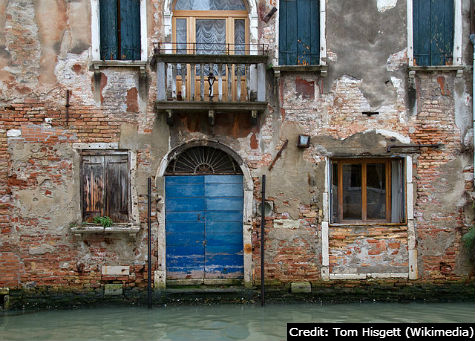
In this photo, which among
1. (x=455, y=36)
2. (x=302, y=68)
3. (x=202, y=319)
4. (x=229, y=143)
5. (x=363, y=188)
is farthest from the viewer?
(x=363, y=188)

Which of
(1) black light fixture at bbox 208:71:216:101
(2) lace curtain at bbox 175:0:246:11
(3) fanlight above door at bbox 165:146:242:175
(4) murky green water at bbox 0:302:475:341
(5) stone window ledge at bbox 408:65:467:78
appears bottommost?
(4) murky green water at bbox 0:302:475:341

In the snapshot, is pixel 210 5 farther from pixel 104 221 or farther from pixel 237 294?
pixel 237 294

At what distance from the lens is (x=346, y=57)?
329 inches

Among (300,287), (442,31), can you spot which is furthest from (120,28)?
(442,31)

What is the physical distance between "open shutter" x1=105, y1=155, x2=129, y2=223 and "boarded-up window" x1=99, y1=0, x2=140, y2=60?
1.71 m

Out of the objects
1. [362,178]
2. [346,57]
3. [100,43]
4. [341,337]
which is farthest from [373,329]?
[100,43]

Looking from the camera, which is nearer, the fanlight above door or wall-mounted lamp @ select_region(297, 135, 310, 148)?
wall-mounted lamp @ select_region(297, 135, 310, 148)

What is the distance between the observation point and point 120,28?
841 cm

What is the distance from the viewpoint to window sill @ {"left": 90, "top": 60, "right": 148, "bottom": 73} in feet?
26.7

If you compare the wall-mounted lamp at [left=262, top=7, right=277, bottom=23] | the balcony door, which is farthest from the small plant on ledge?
the wall-mounted lamp at [left=262, top=7, right=277, bottom=23]

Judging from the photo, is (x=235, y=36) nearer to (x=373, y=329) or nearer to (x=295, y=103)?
(x=295, y=103)

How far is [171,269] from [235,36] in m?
4.04

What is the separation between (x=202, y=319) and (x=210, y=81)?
3.62 m

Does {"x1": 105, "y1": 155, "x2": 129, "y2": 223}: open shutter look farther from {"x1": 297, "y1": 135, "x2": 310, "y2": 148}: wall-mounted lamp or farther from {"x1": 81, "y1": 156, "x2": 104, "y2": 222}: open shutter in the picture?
{"x1": 297, "y1": 135, "x2": 310, "y2": 148}: wall-mounted lamp
